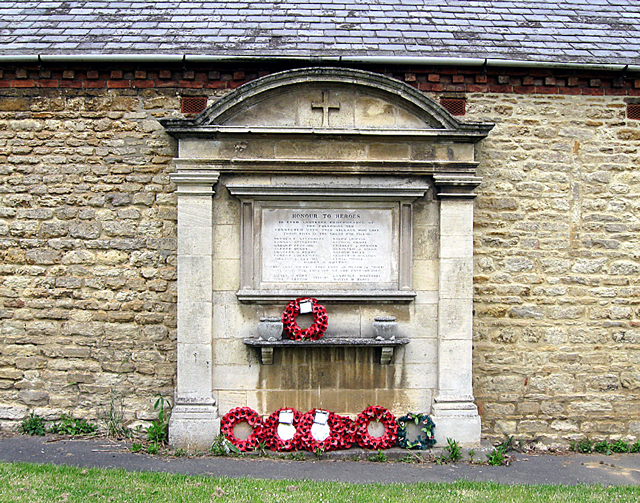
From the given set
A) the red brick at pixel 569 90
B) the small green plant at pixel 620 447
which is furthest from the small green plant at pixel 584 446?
the red brick at pixel 569 90

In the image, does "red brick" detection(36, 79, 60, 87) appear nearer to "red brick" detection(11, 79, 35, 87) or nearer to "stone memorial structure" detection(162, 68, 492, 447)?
"red brick" detection(11, 79, 35, 87)

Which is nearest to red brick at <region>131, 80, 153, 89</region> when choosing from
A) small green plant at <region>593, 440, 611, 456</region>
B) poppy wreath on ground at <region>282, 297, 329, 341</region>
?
poppy wreath on ground at <region>282, 297, 329, 341</region>

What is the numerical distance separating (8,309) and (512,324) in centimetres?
570

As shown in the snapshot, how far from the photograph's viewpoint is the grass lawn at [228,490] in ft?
14.5

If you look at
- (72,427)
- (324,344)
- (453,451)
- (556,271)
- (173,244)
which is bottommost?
(453,451)

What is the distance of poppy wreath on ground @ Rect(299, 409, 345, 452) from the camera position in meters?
5.55

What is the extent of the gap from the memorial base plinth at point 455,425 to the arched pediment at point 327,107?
9.67ft

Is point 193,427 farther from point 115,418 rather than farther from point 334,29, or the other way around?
point 334,29

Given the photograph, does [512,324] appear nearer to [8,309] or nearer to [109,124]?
[109,124]

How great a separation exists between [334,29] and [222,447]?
16.0 ft

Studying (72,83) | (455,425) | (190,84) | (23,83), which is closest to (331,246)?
(455,425)

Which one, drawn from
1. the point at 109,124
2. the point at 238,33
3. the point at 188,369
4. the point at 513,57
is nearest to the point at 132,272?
the point at 188,369

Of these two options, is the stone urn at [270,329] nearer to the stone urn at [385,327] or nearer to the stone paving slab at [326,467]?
the stone urn at [385,327]

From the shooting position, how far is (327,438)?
5617 millimetres
